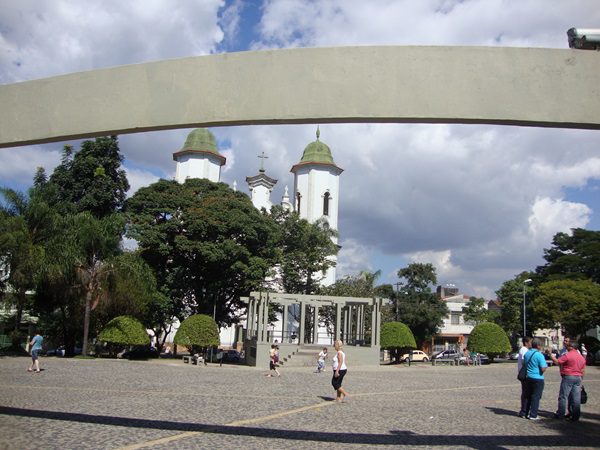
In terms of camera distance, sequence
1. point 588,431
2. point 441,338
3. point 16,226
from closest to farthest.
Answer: point 588,431 < point 16,226 < point 441,338

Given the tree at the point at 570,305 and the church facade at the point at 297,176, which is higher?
the church facade at the point at 297,176

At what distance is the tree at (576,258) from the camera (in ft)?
146

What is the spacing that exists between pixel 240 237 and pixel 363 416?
23.7 metres

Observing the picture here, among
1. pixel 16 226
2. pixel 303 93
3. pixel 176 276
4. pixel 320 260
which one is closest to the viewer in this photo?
pixel 303 93

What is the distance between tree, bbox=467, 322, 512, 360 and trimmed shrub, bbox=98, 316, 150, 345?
18.1 m

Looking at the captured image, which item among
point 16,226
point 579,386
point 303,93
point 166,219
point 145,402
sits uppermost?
point 166,219

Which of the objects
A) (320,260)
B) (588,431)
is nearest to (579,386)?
(588,431)

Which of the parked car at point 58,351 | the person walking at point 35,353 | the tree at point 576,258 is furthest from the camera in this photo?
the tree at point 576,258

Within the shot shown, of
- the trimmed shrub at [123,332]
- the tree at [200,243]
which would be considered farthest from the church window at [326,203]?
the trimmed shrub at [123,332]

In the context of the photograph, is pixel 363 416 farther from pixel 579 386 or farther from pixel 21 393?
pixel 21 393

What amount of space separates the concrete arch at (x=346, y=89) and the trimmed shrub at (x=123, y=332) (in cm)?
2136

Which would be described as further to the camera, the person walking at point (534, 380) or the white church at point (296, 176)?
the white church at point (296, 176)

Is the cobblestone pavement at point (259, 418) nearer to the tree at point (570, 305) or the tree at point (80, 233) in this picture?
the tree at point (80, 233)

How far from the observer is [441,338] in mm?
65812
